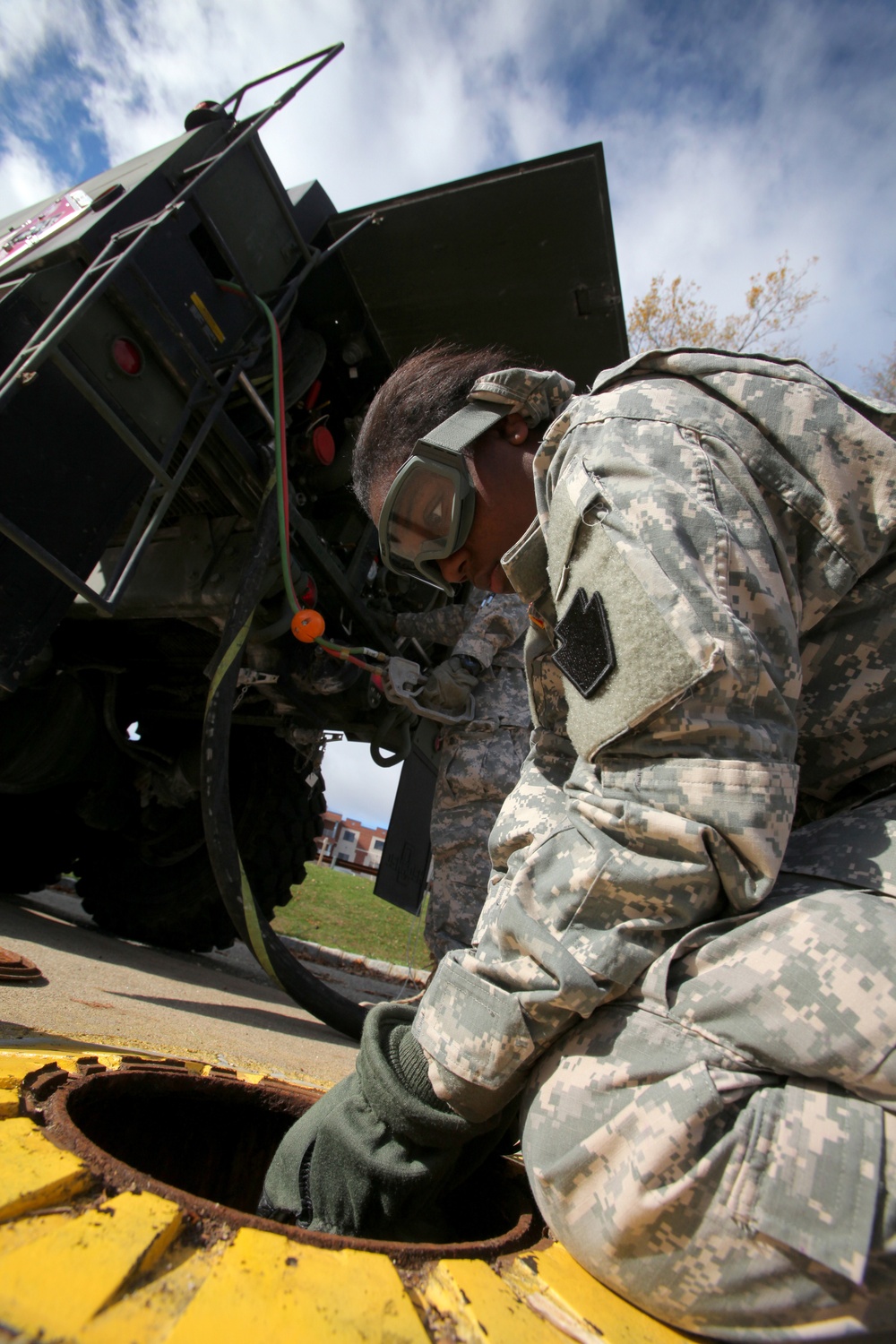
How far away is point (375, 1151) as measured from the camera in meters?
0.87

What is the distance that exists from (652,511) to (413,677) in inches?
94.9

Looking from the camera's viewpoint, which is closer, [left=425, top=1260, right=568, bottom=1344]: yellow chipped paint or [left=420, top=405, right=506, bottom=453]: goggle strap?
[left=425, top=1260, right=568, bottom=1344]: yellow chipped paint

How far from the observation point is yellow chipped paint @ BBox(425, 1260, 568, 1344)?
0.57 meters

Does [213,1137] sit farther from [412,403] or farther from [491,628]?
[491,628]

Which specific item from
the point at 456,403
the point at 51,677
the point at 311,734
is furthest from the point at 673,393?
the point at 51,677

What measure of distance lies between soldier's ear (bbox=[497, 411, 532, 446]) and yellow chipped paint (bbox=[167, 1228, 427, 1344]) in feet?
3.97

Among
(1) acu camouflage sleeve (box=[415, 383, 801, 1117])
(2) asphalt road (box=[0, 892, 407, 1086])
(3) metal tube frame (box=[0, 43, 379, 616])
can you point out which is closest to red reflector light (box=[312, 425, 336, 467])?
(3) metal tube frame (box=[0, 43, 379, 616])

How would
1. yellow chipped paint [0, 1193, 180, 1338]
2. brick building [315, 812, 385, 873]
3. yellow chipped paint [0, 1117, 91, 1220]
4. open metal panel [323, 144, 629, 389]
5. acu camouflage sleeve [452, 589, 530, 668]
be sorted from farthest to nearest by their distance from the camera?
brick building [315, 812, 385, 873] < acu camouflage sleeve [452, 589, 530, 668] < open metal panel [323, 144, 629, 389] < yellow chipped paint [0, 1117, 91, 1220] < yellow chipped paint [0, 1193, 180, 1338]

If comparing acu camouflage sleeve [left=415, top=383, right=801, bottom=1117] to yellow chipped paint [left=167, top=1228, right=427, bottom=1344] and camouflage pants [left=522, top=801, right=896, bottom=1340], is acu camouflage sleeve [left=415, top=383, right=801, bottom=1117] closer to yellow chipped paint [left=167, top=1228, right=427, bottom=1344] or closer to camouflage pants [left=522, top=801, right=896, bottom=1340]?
camouflage pants [left=522, top=801, right=896, bottom=1340]

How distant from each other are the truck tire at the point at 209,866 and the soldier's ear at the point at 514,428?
2362 millimetres

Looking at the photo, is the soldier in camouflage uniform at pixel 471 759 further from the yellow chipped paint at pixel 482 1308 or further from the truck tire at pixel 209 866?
the yellow chipped paint at pixel 482 1308

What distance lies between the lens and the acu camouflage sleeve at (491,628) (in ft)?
12.0

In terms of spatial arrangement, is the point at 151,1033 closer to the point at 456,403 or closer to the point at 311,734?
the point at 456,403

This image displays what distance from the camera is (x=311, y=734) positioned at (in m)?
3.30
